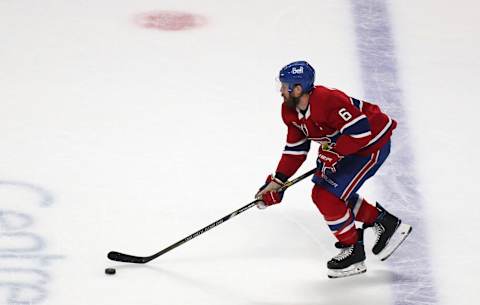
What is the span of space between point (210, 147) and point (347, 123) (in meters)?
1.27

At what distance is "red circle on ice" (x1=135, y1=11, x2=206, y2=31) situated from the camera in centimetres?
711

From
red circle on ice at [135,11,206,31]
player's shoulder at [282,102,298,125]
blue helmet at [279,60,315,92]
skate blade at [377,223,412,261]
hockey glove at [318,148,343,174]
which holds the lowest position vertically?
skate blade at [377,223,412,261]

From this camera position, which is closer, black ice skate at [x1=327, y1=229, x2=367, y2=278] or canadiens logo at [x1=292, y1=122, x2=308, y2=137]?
canadiens logo at [x1=292, y1=122, x2=308, y2=137]

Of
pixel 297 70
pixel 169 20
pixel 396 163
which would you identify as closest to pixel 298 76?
pixel 297 70

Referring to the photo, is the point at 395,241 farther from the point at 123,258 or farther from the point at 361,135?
the point at 123,258

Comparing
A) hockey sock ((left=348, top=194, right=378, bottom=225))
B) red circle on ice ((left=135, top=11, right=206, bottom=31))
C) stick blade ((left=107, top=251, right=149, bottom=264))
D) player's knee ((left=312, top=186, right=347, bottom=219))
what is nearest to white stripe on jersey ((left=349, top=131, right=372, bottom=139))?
player's knee ((left=312, top=186, right=347, bottom=219))

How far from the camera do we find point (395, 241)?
527cm

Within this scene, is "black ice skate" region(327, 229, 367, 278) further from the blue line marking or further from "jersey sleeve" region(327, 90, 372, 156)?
"jersey sleeve" region(327, 90, 372, 156)

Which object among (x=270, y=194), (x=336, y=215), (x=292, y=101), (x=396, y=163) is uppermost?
(x=292, y=101)

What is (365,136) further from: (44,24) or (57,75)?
(44,24)

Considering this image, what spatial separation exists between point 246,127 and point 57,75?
1154mm

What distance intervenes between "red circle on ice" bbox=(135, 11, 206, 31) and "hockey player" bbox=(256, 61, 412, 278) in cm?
211

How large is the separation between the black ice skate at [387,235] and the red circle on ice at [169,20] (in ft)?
7.50

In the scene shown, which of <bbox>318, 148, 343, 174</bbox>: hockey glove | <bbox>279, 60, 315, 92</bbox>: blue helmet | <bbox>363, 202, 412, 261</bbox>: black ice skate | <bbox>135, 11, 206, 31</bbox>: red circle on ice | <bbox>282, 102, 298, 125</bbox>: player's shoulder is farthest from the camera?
<bbox>135, 11, 206, 31</bbox>: red circle on ice
